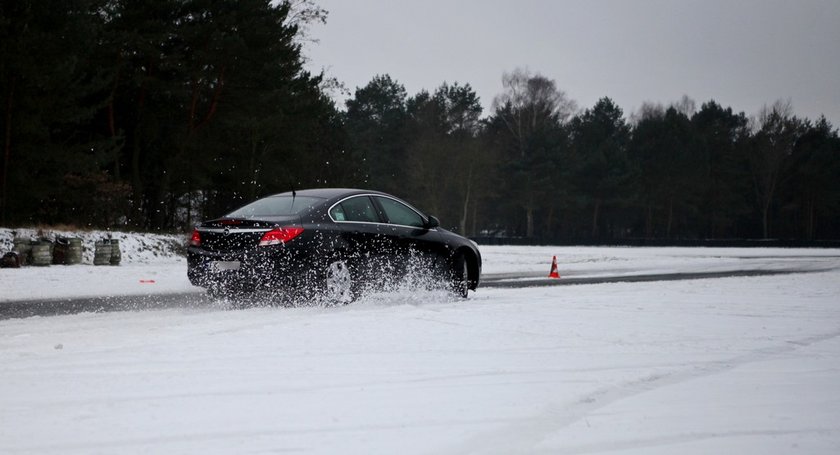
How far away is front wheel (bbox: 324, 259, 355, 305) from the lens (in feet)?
35.7

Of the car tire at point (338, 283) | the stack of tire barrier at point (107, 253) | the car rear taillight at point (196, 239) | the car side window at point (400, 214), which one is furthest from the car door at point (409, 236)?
the stack of tire barrier at point (107, 253)

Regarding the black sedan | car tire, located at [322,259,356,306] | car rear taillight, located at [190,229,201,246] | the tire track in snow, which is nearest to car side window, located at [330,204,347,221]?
the black sedan

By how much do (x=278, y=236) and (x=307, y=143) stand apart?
42.3m

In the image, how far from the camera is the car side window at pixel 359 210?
11.5 meters

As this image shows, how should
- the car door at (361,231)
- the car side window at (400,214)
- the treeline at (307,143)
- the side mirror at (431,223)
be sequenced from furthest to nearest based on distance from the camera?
the treeline at (307,143) < the side mirror at (431,223) < the car side window at (400,214) < the car door at (361,231)

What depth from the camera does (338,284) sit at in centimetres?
1098

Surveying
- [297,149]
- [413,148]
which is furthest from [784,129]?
[297,149]

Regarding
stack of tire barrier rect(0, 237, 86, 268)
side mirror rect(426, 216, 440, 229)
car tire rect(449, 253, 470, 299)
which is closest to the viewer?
side mirror rect(426, 216, 440, 229)

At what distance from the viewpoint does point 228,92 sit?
37688mm

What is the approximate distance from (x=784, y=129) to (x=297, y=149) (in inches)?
2471

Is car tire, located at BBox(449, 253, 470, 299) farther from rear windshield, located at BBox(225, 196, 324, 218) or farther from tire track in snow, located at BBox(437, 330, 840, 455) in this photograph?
tire track in snow, located at BBox(437, 330, 840, 455)

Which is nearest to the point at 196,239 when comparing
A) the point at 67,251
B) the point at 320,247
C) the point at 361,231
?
the point at 320,247

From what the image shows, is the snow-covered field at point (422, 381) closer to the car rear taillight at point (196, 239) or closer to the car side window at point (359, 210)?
the car rear taillight at point (196, 239)

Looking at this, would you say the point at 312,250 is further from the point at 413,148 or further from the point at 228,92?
the point at 413,148
